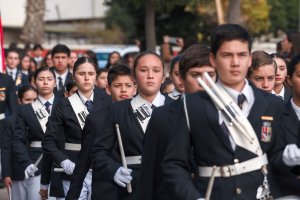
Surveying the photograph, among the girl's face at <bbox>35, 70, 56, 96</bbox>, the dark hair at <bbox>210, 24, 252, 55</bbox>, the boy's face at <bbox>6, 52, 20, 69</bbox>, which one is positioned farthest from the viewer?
the boy's face at <bbox>6, 52, 20, 69</bbox>

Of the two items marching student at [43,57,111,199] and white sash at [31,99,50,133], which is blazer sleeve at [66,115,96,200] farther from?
white sash at [31,99,50,133]

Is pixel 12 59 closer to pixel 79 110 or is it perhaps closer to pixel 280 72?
pixel 79 110

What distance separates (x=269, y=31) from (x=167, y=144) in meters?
54.6

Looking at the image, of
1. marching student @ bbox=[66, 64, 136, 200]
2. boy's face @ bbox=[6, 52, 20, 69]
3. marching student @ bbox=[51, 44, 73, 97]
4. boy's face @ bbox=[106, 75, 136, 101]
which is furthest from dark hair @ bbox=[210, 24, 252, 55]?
boy's face @ bbox=[6, 52, 20, 69]

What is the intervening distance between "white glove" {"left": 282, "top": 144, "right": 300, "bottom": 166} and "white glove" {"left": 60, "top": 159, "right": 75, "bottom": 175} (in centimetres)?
374

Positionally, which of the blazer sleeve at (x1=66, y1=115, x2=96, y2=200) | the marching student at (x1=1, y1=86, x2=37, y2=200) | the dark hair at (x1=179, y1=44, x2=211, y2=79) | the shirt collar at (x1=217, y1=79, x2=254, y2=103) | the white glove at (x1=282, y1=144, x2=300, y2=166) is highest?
the dark hair at (x1=179, y1=44, x2=211, y2=79)

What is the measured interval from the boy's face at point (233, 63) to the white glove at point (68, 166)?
3649 mm

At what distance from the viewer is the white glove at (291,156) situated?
5059 mm

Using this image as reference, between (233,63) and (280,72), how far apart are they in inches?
147

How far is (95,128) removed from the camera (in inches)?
295

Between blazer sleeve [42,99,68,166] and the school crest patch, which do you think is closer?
the school crest patch

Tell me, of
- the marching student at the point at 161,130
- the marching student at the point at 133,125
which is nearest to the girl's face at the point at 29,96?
the marching student at the point at 133,125

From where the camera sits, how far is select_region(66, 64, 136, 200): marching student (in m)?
7.27

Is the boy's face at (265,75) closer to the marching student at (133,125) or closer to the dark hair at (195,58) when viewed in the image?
the marching student at (133,125)
